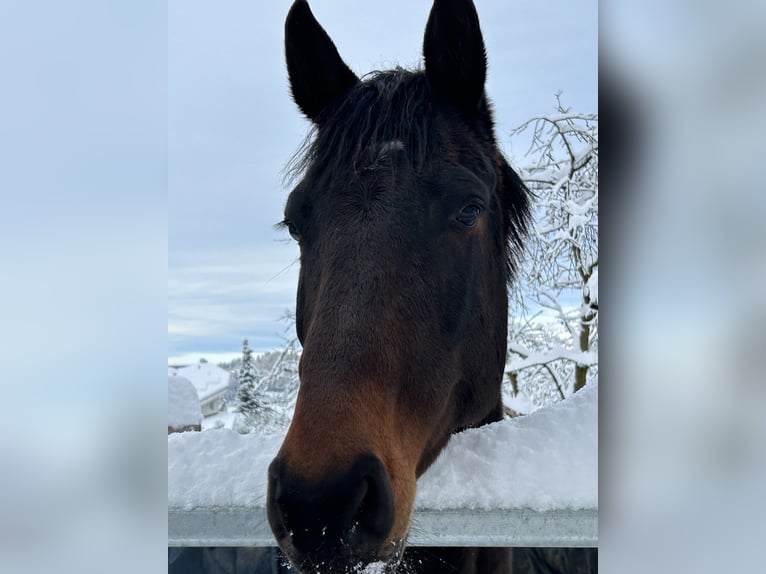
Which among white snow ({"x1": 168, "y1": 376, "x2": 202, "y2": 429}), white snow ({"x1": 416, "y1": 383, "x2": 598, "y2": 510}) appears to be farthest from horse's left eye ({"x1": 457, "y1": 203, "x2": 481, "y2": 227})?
white snow ({"x1": 168, "y1": 376, "x2": 202, "y2": 429})

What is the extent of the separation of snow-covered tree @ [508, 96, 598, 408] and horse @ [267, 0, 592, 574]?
455 cm

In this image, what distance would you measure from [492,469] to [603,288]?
2.50ft

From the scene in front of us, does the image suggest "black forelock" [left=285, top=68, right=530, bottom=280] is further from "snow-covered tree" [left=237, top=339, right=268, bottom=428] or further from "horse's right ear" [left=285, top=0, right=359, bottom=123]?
"snow-covered tree" [left=237, top=339, right=268, bottom=428]

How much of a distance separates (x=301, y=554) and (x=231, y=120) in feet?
15.4

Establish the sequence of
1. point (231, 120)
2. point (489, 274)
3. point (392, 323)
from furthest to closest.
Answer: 1. point (231, 120)
2. point (489, 274)
3. point (392, 323)

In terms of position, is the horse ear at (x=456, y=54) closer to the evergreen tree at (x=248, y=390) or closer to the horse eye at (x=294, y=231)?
the horse eye at (x=294, y=231)

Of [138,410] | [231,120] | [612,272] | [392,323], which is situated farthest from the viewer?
[231,120]

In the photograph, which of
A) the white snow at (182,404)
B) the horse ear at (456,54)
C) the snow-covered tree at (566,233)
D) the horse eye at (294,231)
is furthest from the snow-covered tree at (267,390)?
the horse ear at (456,54)

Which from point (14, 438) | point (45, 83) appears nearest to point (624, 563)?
point (14, 438)

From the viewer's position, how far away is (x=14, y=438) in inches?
33.0

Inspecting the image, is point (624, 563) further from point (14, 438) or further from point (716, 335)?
point (14, 438)

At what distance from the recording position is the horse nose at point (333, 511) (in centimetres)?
89

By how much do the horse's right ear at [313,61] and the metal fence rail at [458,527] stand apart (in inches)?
46.0

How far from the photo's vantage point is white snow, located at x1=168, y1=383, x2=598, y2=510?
51.7 inches
